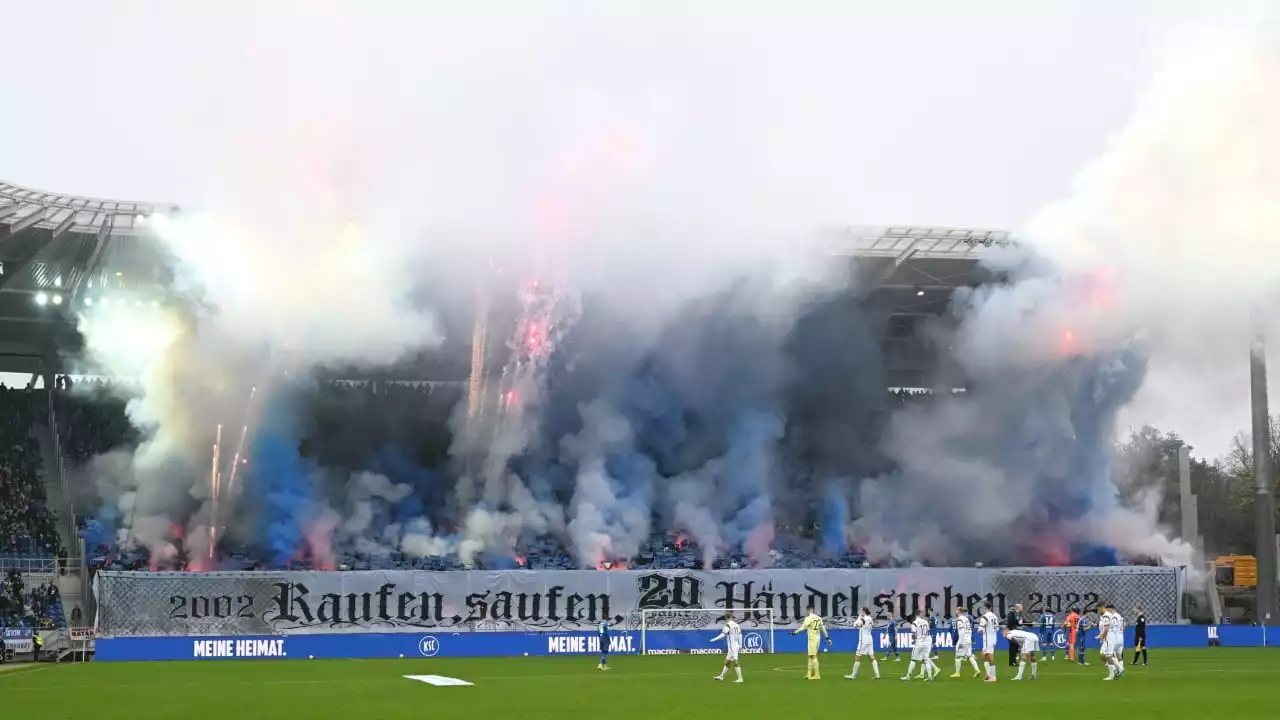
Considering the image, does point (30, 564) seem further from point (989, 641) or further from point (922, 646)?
point (989, 641)

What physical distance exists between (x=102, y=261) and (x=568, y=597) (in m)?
25.6

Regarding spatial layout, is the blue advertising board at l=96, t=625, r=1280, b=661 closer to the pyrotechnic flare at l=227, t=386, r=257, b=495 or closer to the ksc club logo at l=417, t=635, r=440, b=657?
the ksc club logo at l=417, t=635, r=440, b=657

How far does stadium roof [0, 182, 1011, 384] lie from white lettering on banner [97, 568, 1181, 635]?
15.1 m

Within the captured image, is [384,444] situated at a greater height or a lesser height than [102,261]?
lesser

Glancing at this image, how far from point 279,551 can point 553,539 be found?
12.1 metres

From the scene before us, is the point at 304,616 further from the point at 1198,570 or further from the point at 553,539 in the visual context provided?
the point at 1198,570

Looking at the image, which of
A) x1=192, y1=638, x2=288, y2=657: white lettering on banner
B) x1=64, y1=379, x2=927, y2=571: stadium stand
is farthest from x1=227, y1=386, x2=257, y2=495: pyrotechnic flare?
x1=192, y1=638, x2=288, y2=657: white lettering on banner

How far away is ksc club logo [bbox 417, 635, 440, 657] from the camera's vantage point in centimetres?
5381

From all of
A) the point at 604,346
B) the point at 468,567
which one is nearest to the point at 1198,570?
the point at 604,346

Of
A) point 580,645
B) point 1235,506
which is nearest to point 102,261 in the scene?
point 580,645

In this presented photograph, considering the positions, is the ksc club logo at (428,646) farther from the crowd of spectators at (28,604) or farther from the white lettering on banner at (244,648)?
the crowd of spectators at (28,604)

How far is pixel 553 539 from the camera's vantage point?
213ft

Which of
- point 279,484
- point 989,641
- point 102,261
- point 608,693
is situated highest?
point 102,261

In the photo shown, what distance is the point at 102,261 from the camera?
63.3 meters
